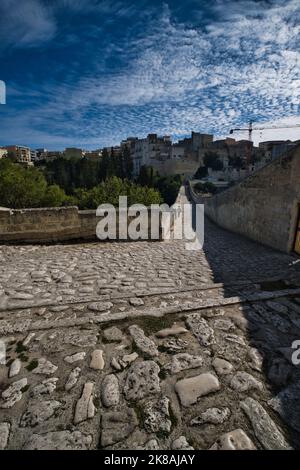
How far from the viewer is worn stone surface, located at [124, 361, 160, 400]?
1.65 m

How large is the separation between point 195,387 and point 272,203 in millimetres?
7291

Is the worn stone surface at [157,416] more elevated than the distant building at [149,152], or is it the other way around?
the distant building at [149,152]

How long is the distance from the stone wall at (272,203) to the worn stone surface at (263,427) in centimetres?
622

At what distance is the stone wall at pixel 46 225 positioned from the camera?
6.18 metres

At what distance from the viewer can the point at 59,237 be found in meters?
6.67

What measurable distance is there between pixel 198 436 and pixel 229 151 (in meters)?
86.1

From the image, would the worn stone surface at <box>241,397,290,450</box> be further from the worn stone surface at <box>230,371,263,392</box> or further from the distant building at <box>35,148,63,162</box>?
the distant building at <box>35,148,63,162</box>

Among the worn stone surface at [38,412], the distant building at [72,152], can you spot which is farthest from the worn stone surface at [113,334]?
the distant building at [72,152]

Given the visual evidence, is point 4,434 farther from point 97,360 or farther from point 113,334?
point 113,334

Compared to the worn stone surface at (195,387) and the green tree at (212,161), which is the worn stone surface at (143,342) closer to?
the worn stone surface at (195,387)

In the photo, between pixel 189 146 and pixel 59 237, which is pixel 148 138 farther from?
pixel 59 237

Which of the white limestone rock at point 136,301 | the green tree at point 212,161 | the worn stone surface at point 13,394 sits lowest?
the worn stone surface at point 13,394

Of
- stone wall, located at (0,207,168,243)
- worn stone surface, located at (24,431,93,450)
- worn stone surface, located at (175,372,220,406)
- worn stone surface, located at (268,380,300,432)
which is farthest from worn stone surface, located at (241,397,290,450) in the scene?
stone wall, located at (0,207,168,243)
